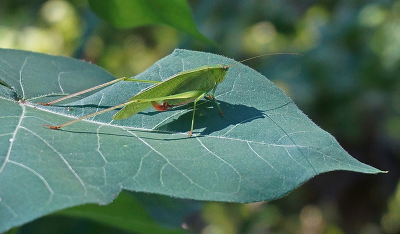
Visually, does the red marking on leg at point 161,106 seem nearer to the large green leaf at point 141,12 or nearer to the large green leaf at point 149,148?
the large green leaf at point 149,148

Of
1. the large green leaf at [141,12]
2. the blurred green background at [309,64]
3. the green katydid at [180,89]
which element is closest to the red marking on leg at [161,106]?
the green katydid at [180,89]

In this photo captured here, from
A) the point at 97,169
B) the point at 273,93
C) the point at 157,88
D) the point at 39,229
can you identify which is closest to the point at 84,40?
the point at 39,229

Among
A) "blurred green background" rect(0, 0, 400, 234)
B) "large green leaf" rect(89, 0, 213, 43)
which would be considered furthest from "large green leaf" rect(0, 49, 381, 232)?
"blurred green background" rect(0, 0, 400, 234)

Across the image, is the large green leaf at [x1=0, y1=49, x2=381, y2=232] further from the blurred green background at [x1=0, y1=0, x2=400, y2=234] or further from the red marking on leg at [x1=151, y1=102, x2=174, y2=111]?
the blurred green background at [x1=0, y1=0, x2=400, y2=234]

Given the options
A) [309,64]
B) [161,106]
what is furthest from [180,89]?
[309,64]

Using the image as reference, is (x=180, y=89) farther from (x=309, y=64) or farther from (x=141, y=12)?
(x=309, y=64)
